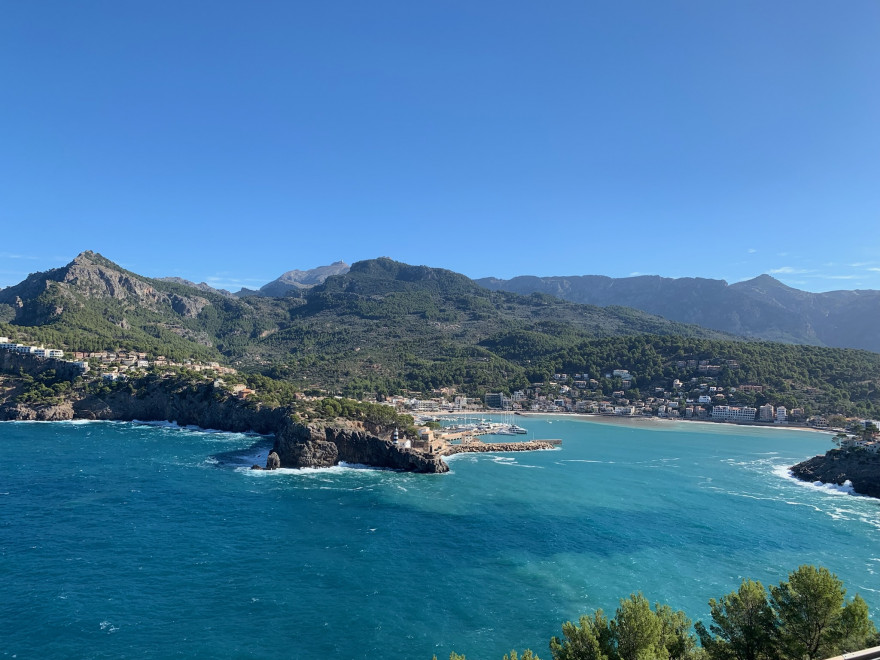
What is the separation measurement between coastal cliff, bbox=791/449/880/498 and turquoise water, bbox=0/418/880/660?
11.5 feet

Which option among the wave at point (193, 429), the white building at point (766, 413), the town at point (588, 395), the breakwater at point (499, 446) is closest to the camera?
the breakwater at point (499, 446)

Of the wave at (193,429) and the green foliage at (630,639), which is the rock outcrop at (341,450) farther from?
the green foliage at (630,639)

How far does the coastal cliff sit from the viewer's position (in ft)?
207

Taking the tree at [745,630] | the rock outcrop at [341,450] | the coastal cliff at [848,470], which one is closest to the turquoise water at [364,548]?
the rock outcrop at [341,450]

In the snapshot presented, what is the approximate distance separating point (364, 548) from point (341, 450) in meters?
31.3

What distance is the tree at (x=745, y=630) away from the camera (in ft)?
67.7

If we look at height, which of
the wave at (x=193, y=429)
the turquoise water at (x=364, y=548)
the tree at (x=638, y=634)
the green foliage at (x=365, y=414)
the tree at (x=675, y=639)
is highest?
the green foliage at (x=365, y=414)

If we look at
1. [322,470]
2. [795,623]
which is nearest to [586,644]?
[795,623]

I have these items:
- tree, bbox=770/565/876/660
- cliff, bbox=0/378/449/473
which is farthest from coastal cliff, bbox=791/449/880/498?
tree, bbox=770/565/876/660

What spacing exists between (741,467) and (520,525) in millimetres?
47915

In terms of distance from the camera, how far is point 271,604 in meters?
30.9

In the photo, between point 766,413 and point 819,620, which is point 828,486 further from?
point 766,413

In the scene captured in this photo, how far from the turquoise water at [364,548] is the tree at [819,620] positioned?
11.8m

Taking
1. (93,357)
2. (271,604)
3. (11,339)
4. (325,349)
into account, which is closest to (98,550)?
(271,604)
